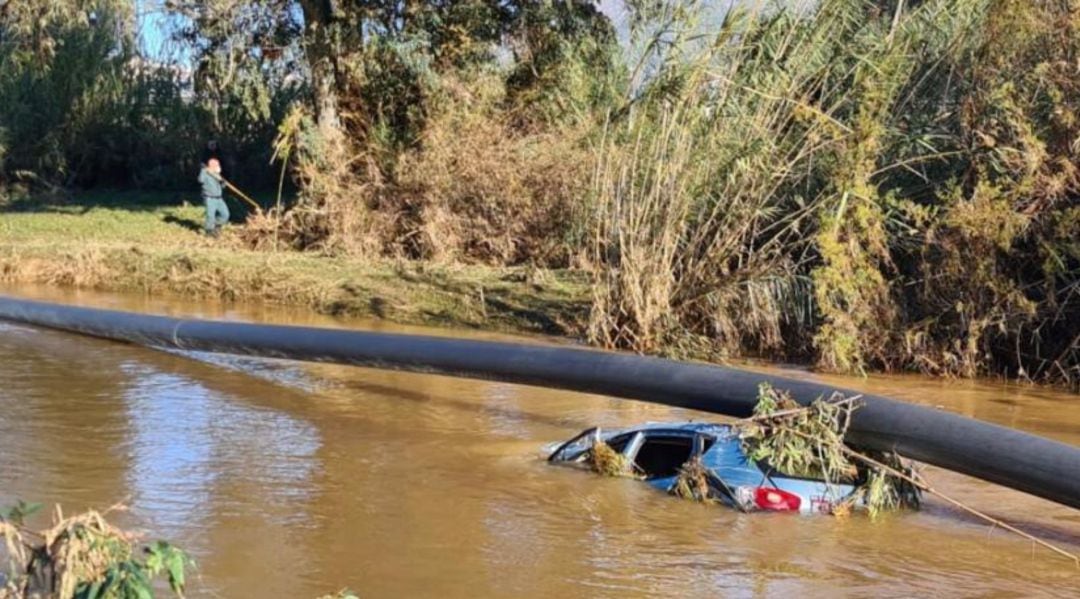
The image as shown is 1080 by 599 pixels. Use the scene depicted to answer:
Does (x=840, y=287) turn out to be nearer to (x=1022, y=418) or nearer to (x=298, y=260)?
(x=1022, y=418)

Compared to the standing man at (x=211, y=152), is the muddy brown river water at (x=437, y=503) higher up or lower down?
lower down

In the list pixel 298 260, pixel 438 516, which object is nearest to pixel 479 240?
pixel 298 260

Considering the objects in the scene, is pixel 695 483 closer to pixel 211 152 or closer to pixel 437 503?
pixel 437 503

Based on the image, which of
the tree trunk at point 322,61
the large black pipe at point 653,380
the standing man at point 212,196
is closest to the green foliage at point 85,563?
the large black pipe at point 653,380

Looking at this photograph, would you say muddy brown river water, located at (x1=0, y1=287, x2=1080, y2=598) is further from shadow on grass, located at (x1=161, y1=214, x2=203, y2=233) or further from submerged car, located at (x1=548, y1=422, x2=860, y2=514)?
shadow on grass, located at (x1=161, y1=214, x2=203, y2=233)

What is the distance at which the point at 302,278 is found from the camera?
54.7ft

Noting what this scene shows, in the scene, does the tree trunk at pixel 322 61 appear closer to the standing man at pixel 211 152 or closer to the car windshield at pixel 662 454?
the standing man at pixel 211 152

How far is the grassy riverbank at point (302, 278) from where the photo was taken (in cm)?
1510

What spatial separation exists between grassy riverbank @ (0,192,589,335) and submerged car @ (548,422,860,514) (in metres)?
6.23

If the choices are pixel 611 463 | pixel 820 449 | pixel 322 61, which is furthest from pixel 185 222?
pixel 820 449

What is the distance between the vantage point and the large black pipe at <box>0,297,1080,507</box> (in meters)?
6.14

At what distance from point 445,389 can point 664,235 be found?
295cm

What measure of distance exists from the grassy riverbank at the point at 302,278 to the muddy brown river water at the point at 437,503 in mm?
3770

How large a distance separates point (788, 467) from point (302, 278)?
10.7 meters
